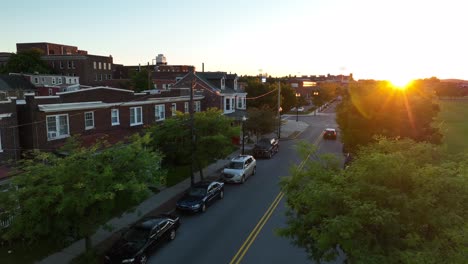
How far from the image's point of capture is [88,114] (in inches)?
946

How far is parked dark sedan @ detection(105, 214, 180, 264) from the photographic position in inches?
553

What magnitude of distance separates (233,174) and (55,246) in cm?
1375

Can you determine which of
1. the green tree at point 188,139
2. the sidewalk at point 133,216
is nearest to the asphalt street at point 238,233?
the sidewalk at point 133,216

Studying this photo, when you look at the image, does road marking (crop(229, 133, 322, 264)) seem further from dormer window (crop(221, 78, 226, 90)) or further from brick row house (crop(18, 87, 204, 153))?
dormer window (crop(221, 78, 226, 90))

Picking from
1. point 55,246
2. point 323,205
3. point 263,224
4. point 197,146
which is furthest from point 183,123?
point 323,205

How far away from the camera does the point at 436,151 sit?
1077 centimetres

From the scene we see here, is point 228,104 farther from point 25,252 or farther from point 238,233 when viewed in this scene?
point 25,252

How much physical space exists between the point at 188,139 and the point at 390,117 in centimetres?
1443

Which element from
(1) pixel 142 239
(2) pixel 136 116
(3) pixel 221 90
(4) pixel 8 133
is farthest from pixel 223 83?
(1) pixel 142 239

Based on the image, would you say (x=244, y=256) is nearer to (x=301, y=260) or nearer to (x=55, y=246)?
(x=301, y=260)

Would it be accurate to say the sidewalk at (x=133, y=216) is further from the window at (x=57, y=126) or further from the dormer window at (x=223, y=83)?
the dormer window at (x=223, y=83)

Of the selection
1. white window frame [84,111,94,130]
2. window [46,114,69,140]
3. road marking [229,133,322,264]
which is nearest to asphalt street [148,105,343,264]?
road marking [229,133,322,264]

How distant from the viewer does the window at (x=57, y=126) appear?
829 inches

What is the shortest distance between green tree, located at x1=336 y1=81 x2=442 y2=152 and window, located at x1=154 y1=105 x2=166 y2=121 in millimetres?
16171
